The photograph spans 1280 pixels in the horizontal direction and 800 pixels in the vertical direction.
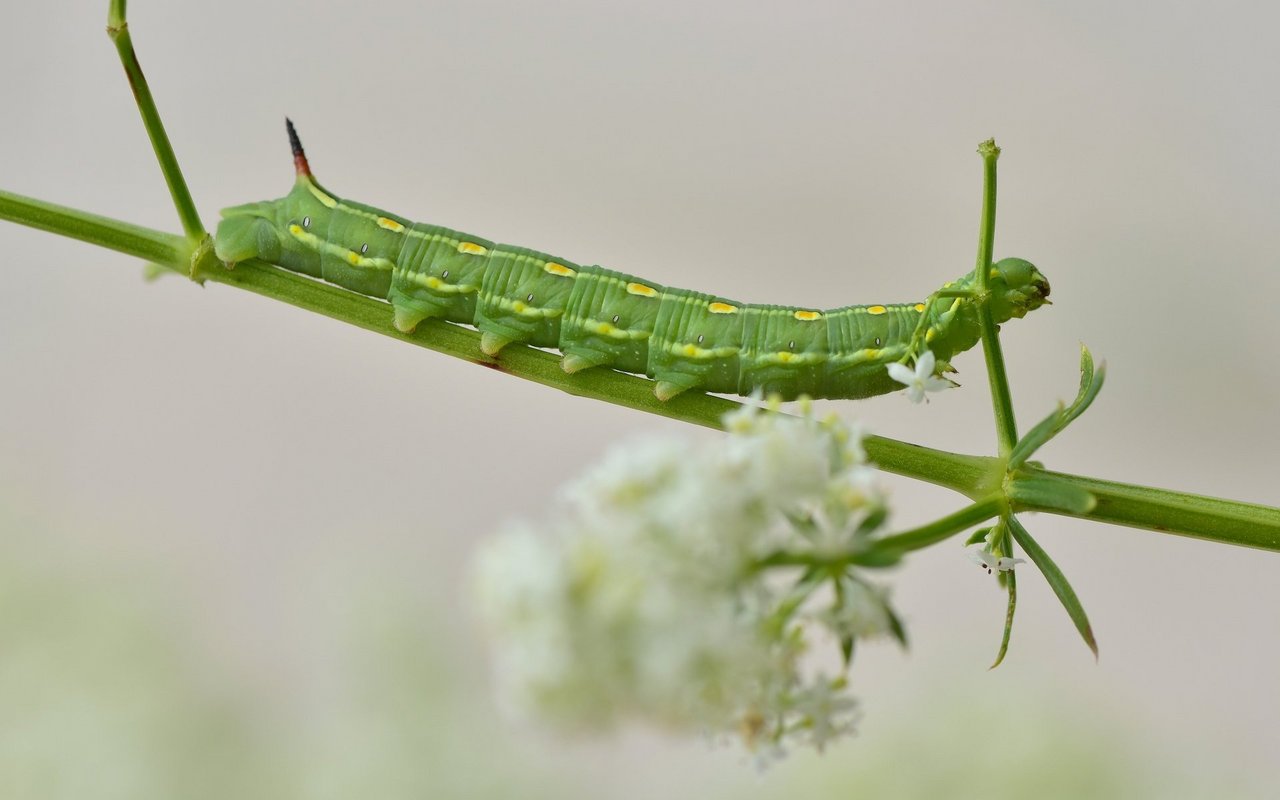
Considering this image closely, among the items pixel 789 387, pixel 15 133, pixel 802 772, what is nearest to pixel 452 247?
pixel 789 387

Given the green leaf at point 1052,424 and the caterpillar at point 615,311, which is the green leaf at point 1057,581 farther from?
the caterpillar at point 615,311

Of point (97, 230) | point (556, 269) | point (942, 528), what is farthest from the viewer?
point (556, 269)

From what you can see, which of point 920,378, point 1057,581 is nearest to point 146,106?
point 920,378

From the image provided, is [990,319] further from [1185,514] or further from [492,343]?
[492,343]

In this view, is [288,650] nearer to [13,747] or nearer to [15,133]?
[13,747]

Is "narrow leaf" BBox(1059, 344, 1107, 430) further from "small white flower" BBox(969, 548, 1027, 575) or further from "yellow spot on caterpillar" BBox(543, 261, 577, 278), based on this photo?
"yellow spot on caterpillar" BBox(543, 261, 577, 278)

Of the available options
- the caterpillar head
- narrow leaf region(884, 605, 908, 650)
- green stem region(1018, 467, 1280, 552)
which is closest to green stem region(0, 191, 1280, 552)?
green stem region(1018, 467, 1280, 552)

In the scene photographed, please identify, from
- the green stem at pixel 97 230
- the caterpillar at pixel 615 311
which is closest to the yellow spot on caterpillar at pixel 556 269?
the caterpillar at pixel 615 311
